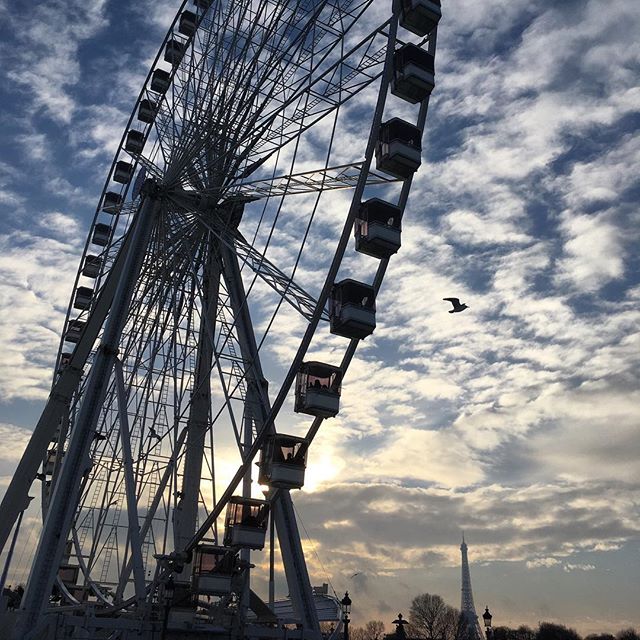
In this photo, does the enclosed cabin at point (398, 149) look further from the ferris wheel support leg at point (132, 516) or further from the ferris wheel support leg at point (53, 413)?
the ferris wheel support leg at point (132, 516)

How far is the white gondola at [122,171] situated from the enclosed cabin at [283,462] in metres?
17.9

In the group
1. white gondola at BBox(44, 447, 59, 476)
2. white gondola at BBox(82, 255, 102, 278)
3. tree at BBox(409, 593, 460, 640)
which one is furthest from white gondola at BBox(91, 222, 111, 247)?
tree at BBox(409, 593, 460, 640)

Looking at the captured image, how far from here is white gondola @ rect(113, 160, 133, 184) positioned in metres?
33.2

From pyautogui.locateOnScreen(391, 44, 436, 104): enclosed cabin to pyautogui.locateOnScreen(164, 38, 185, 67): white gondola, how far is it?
1153 cm

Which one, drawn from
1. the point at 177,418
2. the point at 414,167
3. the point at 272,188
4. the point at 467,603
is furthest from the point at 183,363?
the point at 467,603

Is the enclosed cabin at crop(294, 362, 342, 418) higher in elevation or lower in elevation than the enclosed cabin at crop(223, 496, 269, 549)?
higher

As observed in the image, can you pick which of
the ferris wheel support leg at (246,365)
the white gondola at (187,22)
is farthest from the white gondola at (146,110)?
the ferris wheel support leg at (246,365)

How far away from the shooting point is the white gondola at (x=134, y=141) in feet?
104

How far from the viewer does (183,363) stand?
26344mm

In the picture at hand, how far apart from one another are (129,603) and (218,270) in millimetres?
11526

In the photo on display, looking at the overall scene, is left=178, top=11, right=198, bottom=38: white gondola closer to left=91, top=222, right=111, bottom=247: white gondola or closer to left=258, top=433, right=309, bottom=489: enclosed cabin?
left=91, top=222, right=111, bottom=247: white gondola

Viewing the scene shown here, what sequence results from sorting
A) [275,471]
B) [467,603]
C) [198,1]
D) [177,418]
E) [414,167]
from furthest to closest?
[467,603], [198,1], [177,418], [414,167], [275,471]

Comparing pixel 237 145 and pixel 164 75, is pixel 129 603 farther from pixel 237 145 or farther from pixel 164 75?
pixel 164 75

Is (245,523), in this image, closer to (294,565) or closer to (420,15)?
(294,565)
